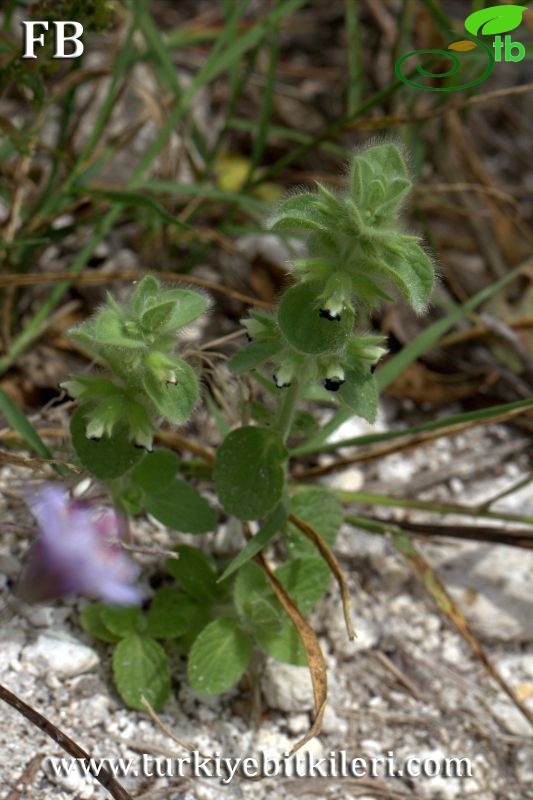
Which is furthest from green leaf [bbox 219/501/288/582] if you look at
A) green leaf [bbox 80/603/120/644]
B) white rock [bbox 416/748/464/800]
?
white rock [bbox 416/748/464/800]

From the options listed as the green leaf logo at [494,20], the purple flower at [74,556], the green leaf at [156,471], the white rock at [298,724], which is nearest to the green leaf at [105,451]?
the green leaf at [156,471]

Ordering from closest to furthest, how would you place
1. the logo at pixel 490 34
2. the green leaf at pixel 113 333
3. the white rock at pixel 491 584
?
1. the green leaf at pixel 113 333
2. the white rock at pixel 491 584
3. the logo at pixel 490 34

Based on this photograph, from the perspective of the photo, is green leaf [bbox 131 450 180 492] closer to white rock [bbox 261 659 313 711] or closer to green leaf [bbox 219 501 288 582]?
green leaf [bbox 219 501 288 582]

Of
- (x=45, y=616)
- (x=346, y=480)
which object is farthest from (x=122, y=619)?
(x=346, y=480)

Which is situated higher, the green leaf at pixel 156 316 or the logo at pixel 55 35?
the logo at pixel 55 35

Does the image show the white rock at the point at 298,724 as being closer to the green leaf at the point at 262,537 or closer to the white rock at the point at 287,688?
the white rock at the point at 287,688

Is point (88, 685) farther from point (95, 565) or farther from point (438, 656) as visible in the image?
point (438, 656)

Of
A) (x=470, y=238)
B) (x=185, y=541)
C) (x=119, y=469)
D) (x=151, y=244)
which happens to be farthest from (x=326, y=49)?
(x=119, y=469)
